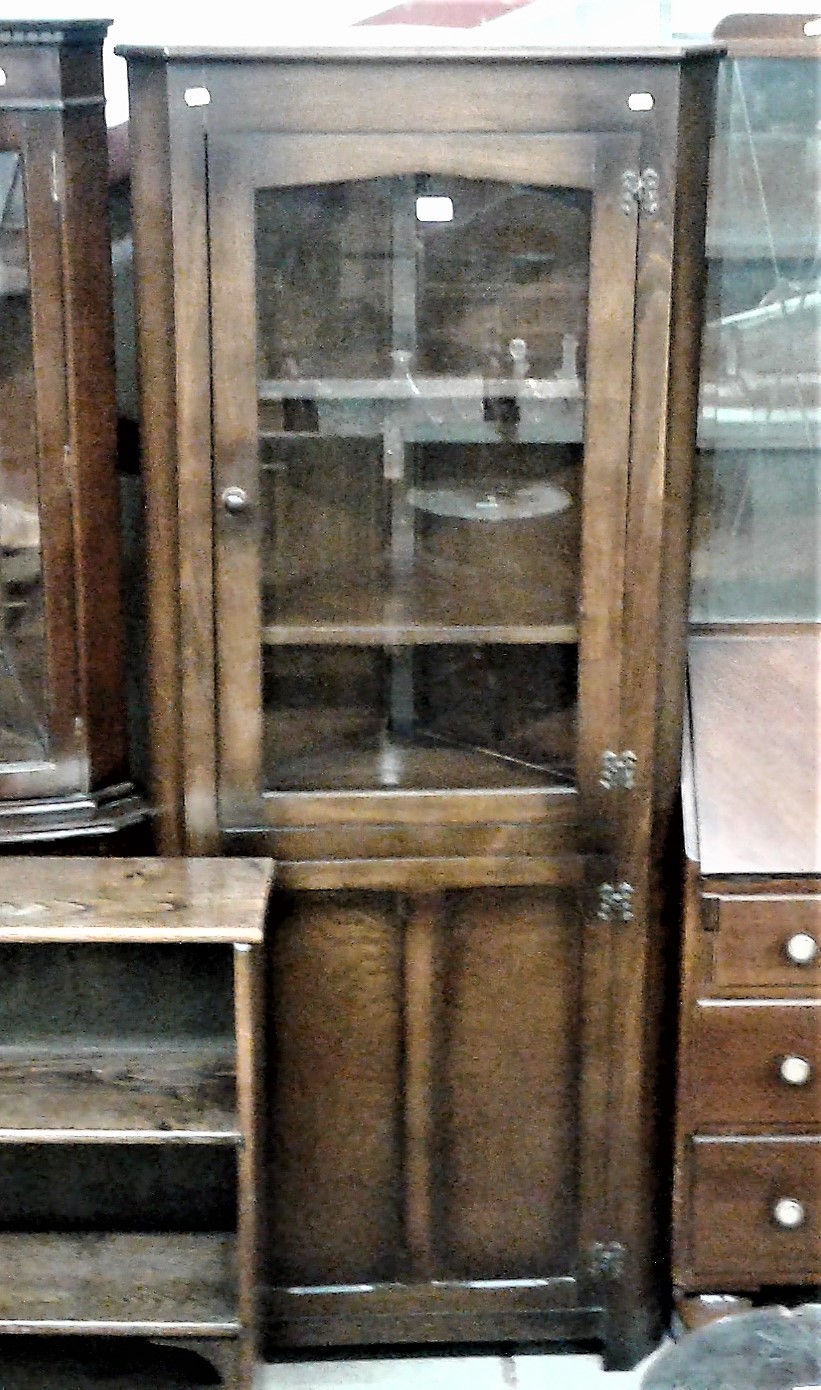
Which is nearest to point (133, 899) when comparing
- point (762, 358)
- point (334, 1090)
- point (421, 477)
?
point (334, 1090)

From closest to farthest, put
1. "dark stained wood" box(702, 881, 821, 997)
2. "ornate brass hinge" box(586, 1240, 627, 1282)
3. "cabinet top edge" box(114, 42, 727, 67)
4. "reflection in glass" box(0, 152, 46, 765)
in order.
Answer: "cabinet top edge" box(114, 42, 727, 67)
"reflection in glass" box(0, 152, 46, 765)
"dark stained wood" box(702, 881, 821, 997)
"ornate brass hinge" box(586, 1240, 627, 1282)

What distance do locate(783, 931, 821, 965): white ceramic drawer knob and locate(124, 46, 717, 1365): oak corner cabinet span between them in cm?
17

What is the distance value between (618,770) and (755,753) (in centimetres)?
20

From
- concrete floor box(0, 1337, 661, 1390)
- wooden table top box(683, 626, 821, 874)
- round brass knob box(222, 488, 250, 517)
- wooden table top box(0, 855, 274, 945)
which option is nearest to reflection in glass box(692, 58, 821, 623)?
wooden table top box(683, 626, 821, 874)

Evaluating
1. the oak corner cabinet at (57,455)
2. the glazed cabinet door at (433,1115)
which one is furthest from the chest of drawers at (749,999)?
the oak corner cabinet at (57,455)

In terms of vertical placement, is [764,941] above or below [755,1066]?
above

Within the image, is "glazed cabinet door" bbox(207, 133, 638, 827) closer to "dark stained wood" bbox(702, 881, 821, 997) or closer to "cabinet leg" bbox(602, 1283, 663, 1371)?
"dark stained wood" bbox(702, 881, 821, 997)

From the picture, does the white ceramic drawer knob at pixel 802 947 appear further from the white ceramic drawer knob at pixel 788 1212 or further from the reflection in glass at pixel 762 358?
the reflection in glass at pixel 762 358

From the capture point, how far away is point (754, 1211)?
64.9 inches

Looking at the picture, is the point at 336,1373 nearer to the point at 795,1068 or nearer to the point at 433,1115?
the point at 433,1115

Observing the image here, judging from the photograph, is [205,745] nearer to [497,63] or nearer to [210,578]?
[210,578]

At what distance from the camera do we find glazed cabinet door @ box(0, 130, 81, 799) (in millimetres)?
1460

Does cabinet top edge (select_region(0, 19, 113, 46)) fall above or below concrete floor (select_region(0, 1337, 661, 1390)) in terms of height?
above

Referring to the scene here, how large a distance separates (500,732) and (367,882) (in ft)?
0.81
